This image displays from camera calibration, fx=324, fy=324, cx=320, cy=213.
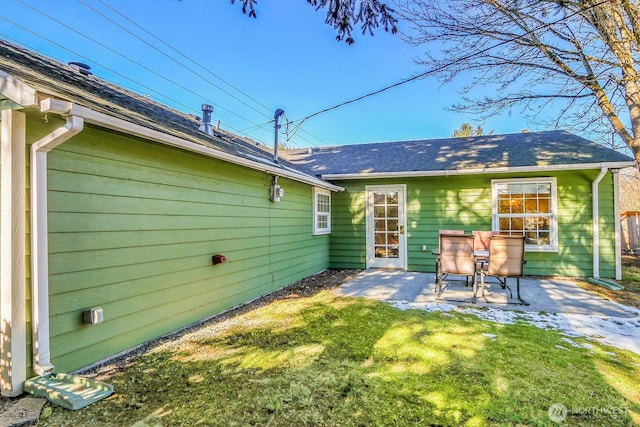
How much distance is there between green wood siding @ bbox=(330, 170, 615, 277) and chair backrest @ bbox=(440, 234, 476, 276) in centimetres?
251

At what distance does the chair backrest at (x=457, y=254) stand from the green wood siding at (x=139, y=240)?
2.98 meters

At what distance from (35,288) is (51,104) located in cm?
129

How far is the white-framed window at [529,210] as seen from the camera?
22.3 feet

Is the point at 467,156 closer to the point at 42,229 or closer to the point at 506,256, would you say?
the point at 506,256

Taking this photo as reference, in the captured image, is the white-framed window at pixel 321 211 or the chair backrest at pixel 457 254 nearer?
the chair backrest at pixel 457 254

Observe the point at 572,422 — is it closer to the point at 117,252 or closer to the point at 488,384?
the point at 488,384

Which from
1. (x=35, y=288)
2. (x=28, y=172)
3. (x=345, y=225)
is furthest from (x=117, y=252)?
(x=345, y=225)

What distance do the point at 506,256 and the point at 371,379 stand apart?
3333 mm

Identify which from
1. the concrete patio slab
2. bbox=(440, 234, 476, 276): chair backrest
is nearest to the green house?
the concrete patio slab

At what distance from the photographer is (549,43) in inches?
199

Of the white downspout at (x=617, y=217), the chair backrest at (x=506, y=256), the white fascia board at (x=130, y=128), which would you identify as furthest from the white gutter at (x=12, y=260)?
the white downspout at (x=617, y=217)

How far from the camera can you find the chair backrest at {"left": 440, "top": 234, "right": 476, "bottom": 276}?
16.3 feet

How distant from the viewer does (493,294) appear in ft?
17.8

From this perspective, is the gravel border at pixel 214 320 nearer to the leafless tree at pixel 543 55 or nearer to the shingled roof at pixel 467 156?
the shingled roof at pixel 467 156
